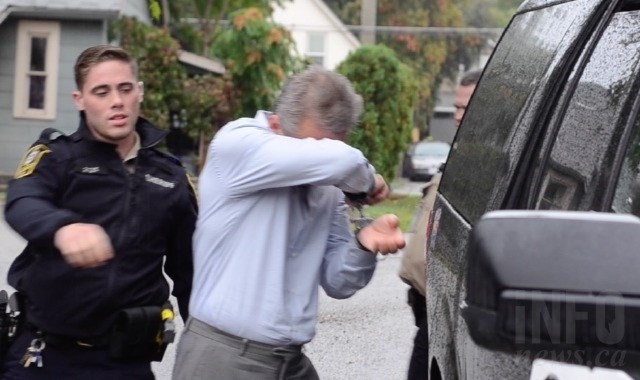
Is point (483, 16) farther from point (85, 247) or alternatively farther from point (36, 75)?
point (85, 247)

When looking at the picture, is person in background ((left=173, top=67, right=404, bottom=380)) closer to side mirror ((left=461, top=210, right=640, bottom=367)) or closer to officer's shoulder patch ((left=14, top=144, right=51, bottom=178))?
officer's shoulder patch ((left=14, top=144, right=51, bottom=178))

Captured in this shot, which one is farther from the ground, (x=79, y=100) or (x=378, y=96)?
(x=79, y=100)

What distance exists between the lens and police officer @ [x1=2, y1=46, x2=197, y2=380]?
3.68 m

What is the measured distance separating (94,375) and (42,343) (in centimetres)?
18

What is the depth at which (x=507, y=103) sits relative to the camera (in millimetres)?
3480

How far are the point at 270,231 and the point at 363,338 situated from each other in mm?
5739

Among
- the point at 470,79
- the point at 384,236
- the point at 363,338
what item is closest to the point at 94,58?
the point at 384,236

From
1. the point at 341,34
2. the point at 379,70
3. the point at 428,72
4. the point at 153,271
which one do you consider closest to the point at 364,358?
the point at 153,271

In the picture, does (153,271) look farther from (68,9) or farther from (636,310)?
(68,9)

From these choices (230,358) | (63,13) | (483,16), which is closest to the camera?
(230,358)

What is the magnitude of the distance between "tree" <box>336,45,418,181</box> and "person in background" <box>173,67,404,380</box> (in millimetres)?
19768

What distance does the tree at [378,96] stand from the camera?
23.6 meters

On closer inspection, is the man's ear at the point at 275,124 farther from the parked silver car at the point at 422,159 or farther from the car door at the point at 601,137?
the parked silver car at the point at 422,159

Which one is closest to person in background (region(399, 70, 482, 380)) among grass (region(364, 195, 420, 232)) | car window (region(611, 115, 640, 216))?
A: car window (region(611, 115, 640, 216))
